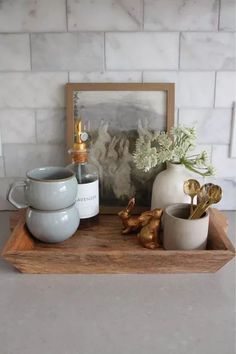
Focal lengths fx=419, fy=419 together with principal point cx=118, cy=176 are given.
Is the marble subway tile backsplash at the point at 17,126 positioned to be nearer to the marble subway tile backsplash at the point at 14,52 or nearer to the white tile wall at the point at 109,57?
the white tile wall at the point at 109,57

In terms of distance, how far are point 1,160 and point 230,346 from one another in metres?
0.71

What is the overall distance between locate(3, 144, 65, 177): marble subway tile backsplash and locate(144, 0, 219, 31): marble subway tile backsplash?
366 millimetres

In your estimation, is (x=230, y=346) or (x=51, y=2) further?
(x=51, y=2)

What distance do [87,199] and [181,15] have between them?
0.46 meters

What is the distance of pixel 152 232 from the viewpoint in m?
0.83

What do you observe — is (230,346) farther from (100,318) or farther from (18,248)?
(18,248)

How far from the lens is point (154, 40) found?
0.96 m

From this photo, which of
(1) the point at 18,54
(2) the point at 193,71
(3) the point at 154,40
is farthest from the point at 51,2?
(2) the point at 193,71

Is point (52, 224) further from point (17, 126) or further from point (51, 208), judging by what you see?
point (17, 126)

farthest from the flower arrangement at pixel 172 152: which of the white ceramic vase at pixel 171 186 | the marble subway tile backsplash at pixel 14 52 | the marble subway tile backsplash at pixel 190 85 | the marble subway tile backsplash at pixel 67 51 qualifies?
the marble subway tile backsplash at pixel 14 52

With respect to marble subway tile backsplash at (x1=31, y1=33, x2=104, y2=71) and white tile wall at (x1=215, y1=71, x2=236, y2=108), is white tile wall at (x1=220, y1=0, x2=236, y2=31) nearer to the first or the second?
white tile wall at (x1=215, y1=71, x2=236, y2=108)

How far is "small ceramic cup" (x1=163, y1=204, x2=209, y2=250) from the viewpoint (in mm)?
782

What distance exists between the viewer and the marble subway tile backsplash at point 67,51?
3.16 feet

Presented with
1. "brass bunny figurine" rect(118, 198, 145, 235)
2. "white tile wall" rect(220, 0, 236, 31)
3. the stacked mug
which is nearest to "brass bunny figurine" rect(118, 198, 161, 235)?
"brass bunny figurine" rect(118, 198, 145, 235)
